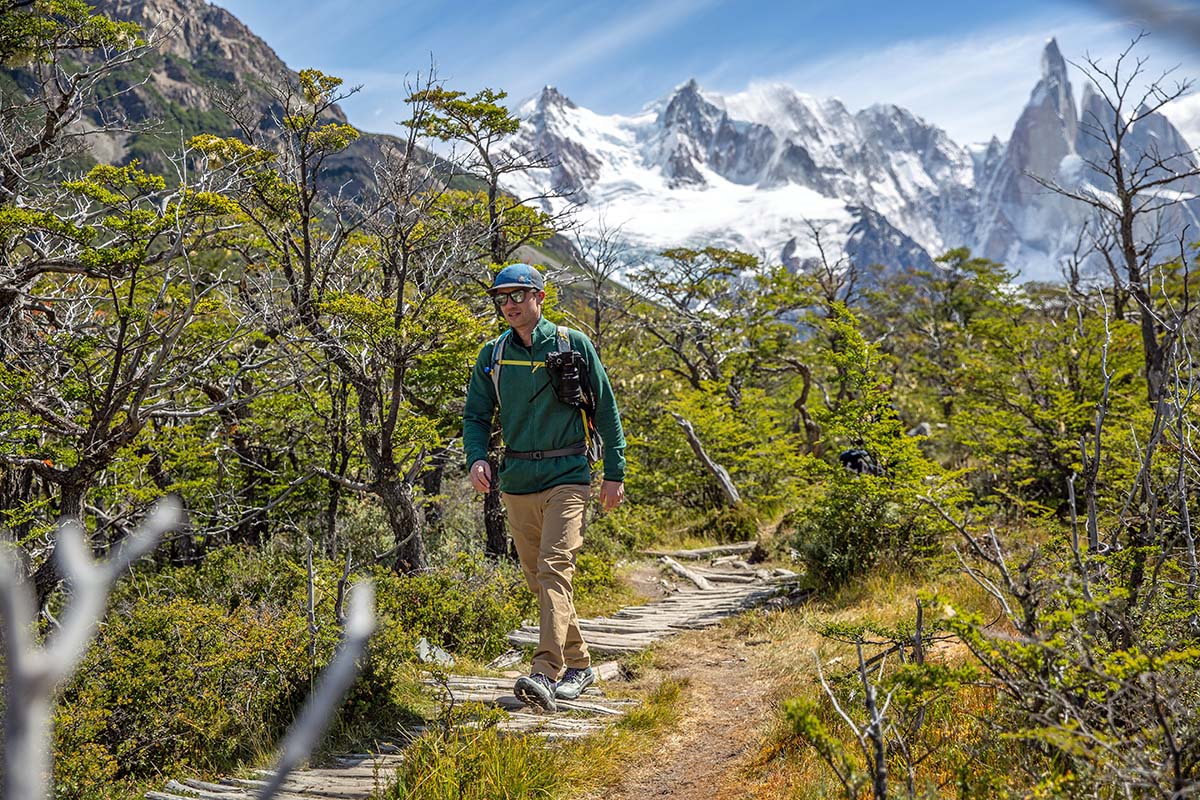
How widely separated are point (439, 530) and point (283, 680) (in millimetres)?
5874

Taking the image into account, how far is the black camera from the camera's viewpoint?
14.8 feet

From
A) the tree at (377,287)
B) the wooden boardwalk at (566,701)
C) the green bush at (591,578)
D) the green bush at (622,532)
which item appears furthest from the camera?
the green bush at (622,532)

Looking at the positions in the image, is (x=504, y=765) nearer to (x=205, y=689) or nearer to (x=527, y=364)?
(x=527, y=364)

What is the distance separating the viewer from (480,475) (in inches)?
178

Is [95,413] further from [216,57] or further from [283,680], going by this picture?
[216,57]

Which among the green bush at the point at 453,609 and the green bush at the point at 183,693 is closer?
the green bush at the point at 183,693

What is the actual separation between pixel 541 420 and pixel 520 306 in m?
0.70

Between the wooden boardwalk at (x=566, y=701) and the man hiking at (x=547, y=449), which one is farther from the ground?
the man hiking at (x=547, y=449)

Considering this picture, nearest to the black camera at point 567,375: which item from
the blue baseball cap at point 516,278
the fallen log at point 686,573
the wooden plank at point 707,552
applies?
the blue baseball cap at point 516,278

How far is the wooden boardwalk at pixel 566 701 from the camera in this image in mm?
3758

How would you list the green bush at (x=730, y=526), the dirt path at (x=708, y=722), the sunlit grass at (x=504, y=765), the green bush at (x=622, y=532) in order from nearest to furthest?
1. the sunlit grass at (x=504, y=765)
2. the dirt path at (x=708, y=722)
3. the green bush at (x=622, y=532)
4. the green bush at (x=730, y=526)

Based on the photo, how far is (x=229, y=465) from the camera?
9898 mm

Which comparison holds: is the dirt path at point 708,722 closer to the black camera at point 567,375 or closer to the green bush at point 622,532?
the black camera at point 567,375

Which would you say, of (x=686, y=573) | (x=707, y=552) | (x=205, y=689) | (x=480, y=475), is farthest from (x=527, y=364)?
(x=707, y=552)
